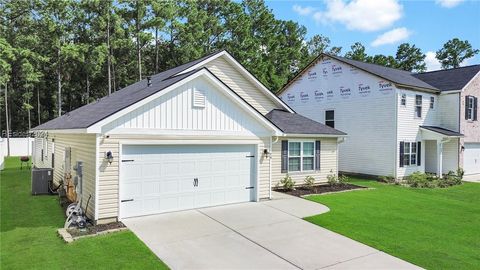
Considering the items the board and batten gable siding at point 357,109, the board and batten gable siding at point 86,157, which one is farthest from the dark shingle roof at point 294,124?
the board and batten gable siding at point 86,157

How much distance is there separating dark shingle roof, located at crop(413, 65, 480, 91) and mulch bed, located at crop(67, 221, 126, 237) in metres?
21.3

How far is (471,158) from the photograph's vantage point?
22391 mm

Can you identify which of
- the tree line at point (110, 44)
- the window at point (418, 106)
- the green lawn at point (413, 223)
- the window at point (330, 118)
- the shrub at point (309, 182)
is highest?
the tree line at point (110, 44)

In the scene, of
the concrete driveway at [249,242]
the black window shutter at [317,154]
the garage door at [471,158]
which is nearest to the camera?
the concrete driveway at [249,242]

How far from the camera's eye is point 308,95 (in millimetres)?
23375

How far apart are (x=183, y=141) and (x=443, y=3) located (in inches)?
498

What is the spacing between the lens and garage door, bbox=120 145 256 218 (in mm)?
8805

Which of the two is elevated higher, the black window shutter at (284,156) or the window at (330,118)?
the window at (330,118)

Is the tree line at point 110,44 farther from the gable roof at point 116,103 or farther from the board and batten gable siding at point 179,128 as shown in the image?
the board and batten gable siding at point 179,128

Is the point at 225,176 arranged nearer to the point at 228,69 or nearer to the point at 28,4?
the point at 228,69

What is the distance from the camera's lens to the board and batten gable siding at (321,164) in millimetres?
13711

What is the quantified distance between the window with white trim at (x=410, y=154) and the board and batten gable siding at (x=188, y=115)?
40.2 ft

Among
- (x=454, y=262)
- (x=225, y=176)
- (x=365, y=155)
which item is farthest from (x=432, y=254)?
(x=365, y=155)

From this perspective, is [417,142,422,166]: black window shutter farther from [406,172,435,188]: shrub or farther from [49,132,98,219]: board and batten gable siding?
[49,132,98,219]: board and batten gable siding
